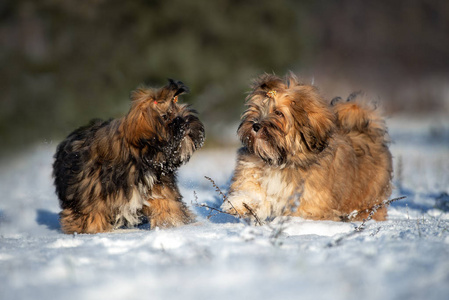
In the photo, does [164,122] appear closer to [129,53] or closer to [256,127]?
[256,127]

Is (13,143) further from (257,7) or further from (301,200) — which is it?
(301,200)

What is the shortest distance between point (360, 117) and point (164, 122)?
2.34 metres

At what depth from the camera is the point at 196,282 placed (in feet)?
7.09

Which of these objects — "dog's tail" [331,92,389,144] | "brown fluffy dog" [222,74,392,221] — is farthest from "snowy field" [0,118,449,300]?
"dog's tail" [331,92,389,144]

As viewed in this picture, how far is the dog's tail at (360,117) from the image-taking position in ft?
17.3

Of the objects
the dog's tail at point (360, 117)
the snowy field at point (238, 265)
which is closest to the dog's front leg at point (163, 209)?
the snowy field at point (238, 265)

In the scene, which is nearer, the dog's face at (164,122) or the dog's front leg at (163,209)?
the dog's face at (164,122)

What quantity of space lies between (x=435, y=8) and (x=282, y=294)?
32.2 meters

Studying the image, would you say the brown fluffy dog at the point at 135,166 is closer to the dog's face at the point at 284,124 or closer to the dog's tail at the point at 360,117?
the dog's face at the point at 284,124

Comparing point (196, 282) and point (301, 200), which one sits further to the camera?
point (301, 200)

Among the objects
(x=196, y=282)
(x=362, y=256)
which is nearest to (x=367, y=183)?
(x=362, y=256)

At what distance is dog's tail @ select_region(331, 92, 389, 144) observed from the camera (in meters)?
5.29

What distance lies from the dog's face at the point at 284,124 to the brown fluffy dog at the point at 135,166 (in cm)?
51

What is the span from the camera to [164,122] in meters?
4.02
